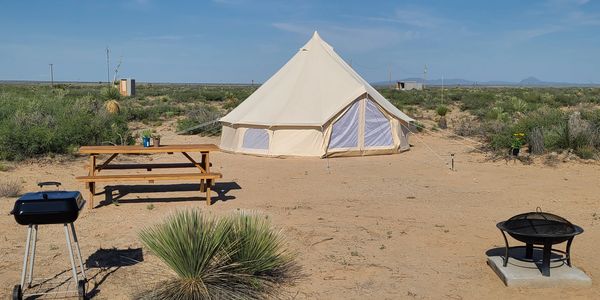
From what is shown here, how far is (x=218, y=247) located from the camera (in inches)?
215

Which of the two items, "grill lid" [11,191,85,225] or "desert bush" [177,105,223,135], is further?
"desert bush" [177,105,223,135]

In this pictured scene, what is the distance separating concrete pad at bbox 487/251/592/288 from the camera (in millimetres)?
5781

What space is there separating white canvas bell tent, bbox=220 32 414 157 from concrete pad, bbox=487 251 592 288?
1002cm

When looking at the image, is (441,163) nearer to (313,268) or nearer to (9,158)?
(313,268)

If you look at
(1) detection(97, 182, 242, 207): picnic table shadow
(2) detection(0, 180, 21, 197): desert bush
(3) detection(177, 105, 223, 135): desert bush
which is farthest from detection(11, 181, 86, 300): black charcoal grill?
(3) detection(177, 105, 223, 135): desert bush

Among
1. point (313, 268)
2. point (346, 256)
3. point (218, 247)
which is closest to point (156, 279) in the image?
point (218, 247)

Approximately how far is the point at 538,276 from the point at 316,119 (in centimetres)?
1053

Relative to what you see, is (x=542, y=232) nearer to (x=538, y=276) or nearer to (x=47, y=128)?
(x=538, y=276)

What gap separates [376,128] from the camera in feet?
54.8

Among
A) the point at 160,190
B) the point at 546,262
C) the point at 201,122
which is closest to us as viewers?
the point at 546,262

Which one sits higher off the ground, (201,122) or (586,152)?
(201,122)

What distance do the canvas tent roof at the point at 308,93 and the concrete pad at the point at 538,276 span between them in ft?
32.8

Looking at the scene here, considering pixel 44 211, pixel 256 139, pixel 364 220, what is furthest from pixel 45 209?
pixel 256 139

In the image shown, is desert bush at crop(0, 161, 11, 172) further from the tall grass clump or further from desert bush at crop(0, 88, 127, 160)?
the tall grass clump
